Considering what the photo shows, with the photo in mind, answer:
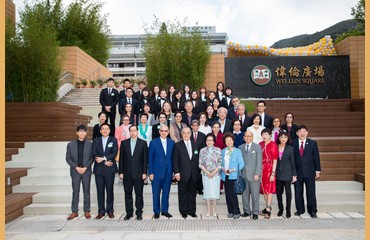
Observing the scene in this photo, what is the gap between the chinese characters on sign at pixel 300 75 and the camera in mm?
13945

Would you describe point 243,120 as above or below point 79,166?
above

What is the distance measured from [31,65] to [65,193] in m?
6.15

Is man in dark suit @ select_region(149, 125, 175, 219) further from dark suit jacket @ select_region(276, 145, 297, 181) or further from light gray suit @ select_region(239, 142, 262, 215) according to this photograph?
dark suit jacket @ select_region(276, 145, 297, 181)

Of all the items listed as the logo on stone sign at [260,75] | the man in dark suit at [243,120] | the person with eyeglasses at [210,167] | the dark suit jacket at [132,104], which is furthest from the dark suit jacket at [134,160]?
the logo on stone sign at [260,75]

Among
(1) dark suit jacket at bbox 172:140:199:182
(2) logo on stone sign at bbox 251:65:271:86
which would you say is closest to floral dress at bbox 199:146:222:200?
(1) dark suit jacket at bbox 172:140:199:182

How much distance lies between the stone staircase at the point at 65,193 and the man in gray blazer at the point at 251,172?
19.0 inches

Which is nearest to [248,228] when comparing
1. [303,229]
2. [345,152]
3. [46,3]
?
[303,229]

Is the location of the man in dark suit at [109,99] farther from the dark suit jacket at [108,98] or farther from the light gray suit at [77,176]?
the light gray suit at [77,176]

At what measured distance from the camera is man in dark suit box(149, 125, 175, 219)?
5.35m

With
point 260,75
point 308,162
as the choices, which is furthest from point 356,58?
point 308,162

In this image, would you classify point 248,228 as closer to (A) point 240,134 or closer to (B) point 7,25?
(A) point 240,134

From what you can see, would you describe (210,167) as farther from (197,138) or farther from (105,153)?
(105,153)

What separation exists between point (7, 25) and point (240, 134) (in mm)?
9816

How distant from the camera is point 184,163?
535 centimetres
